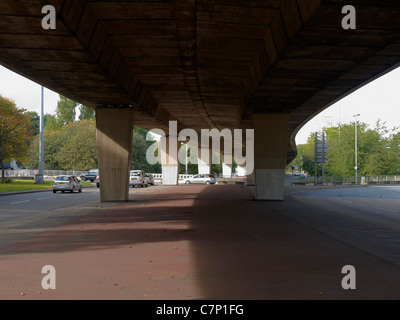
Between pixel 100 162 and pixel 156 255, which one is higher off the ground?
pixel 100 162

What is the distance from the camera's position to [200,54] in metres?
18.6

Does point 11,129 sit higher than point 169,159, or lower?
higher

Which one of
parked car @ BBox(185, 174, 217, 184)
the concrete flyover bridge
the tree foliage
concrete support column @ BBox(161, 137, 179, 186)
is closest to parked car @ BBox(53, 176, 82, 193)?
the concrete flyover bridge

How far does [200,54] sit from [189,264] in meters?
10.9

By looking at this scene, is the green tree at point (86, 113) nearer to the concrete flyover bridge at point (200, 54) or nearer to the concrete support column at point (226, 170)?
the concrete support column at point (226, 170)

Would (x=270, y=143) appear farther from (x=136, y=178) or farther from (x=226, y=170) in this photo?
(x=226, y=170)

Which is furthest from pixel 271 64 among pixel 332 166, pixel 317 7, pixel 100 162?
pixel 332 166

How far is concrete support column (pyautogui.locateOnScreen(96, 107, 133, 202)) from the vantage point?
28859 millimetres

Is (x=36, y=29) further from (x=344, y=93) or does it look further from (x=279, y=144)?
(x=279, y=144)

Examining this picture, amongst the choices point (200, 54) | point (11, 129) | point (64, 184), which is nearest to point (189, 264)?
point (200, 54)

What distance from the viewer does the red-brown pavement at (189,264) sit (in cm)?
720

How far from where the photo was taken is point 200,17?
14078mm

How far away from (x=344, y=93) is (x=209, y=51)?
860cm

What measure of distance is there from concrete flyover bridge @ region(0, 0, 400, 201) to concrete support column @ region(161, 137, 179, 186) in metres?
29.7
